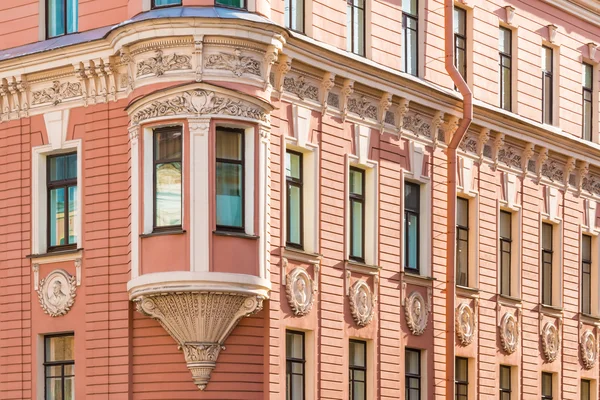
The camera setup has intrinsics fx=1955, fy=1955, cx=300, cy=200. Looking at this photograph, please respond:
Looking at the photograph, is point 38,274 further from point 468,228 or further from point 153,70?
point 468,228

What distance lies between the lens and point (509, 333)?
42.8 metres

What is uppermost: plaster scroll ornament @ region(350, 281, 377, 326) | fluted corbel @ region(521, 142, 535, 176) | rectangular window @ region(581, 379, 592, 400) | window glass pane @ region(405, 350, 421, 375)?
fluted corbel @ region(521, 142, 535, 176)

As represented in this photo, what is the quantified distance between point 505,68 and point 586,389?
795 cm

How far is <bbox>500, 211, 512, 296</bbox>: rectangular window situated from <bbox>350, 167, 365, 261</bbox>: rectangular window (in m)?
5.65

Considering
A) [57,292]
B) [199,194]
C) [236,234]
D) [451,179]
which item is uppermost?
[451,179]

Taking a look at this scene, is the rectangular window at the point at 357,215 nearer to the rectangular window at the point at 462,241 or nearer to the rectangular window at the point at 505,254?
the rectangular window at the point at 462,241

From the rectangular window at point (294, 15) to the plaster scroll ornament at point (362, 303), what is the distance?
5.08 metres

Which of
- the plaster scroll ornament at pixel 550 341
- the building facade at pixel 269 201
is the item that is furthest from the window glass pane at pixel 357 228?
the plaster scroll ornament at pixel 550 341

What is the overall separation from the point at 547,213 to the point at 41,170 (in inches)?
514

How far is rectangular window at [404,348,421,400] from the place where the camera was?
1553 inches

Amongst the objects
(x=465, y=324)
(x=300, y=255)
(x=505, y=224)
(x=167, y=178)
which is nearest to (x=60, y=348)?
(x=167, y=178)

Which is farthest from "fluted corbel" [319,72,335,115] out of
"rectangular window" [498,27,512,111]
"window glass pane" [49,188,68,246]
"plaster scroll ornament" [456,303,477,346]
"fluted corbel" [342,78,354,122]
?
"rectangular window" [498,27,512,111]

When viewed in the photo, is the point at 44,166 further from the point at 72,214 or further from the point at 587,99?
the point at 587,99

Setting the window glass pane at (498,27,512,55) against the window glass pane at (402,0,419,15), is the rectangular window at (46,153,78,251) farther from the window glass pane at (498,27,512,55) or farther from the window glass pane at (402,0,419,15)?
the window glass pane at (498,27,512,55)
